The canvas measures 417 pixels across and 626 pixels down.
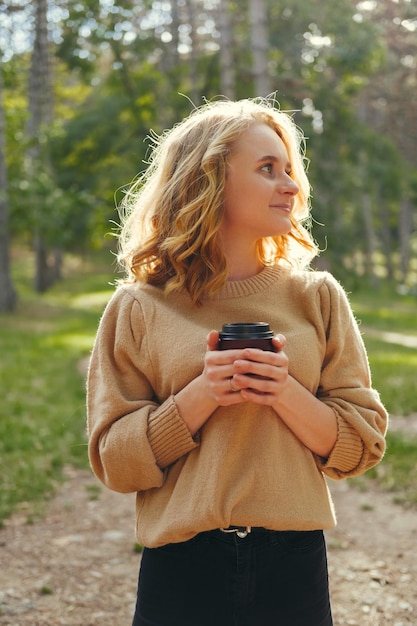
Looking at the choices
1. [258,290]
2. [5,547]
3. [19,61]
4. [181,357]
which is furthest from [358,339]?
[19,61]

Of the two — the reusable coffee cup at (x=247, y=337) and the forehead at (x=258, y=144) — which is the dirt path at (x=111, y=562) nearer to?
the reusable coffee cup at (x=247, y=337)

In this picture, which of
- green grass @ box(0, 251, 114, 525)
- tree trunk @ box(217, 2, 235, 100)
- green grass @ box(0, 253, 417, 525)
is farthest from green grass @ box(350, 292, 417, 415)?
tree trunk @ box(217, 2, 235, 100)

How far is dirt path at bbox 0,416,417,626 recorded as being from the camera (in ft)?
13.4

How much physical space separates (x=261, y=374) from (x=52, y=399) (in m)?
7.34

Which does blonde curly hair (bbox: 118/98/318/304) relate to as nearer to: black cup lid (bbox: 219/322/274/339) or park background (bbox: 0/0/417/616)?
black cup lid (bbox: 219/322/274/339)

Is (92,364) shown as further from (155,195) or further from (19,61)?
(19,61)

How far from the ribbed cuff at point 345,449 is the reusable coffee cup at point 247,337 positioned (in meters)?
0.36

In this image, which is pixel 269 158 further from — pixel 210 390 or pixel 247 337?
pixel 210 390

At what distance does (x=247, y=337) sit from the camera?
6.43 feet

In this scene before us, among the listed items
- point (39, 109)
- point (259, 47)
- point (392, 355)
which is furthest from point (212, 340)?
point (39, 109)

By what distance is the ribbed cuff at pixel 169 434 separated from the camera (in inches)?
83.4

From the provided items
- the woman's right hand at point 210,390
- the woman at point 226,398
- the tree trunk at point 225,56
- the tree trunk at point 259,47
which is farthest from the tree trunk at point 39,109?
the woman's right hand at point 210,390

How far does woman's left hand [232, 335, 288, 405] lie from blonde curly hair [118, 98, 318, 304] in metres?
0.38

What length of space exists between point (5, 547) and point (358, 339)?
11.1 ft
